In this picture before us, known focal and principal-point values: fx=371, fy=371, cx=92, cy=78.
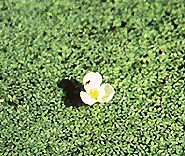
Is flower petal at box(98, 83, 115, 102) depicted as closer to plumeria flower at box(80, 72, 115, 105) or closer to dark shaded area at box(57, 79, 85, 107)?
plumeria flower at box(80, 72, 115, 105)

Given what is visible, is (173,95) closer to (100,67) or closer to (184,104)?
(184,104)

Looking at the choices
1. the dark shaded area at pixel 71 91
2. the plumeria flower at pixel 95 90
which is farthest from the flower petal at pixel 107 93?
the dark shaded area at pixel 71 91

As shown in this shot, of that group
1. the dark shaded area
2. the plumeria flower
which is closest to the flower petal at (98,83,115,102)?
the plumeria flower

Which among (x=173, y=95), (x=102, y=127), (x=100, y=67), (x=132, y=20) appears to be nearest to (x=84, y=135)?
(x=102, y=127)

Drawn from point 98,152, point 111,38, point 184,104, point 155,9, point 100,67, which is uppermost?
point 155,9

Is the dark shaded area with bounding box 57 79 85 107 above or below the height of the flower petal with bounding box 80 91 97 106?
above

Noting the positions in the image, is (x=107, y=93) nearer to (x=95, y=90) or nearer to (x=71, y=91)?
(x=95, y=90)

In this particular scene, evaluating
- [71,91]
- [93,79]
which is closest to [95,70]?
[93,79]
